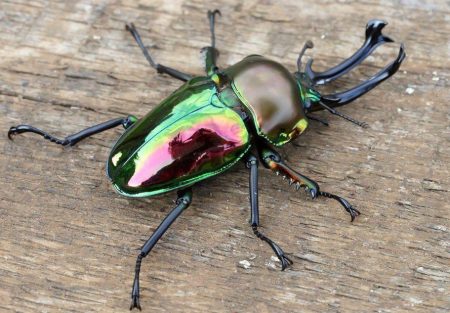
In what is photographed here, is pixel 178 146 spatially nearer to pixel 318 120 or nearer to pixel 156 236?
pixel 156 236

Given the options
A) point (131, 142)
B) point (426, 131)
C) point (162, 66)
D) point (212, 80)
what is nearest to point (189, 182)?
point (131, 142)

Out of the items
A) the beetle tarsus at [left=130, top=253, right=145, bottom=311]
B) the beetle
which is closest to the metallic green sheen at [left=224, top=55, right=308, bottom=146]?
the beetle

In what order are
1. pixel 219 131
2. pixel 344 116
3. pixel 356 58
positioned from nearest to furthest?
pixel 219 131, pixel 344 116, pixel 356 58

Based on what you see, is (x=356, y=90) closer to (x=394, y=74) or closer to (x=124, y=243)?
(x=394, y=74)

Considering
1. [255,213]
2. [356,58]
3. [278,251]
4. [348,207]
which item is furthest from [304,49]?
[278,251]

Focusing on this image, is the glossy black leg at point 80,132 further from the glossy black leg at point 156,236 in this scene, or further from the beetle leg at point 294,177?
the beetle leg at point 294,177

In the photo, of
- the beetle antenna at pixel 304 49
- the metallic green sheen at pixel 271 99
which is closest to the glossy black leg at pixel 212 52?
the metallic green sheen at pixel 271 99
